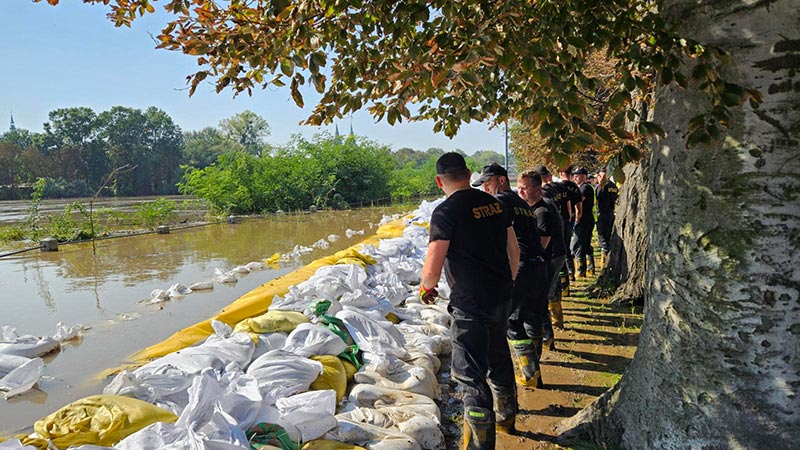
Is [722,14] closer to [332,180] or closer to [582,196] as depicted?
[582,196]

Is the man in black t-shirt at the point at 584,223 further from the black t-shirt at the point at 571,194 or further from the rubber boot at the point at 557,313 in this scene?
the rubber boot at the point at 557,313

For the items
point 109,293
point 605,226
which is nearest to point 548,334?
point 605,226

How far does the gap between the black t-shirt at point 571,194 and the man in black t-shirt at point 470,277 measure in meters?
3.35

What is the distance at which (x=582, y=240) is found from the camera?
639 centimetres

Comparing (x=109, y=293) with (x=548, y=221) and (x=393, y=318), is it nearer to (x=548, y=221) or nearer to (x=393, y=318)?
(x=393, y=318)

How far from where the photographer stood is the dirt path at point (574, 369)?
2682mm

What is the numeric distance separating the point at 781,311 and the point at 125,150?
58759 mm

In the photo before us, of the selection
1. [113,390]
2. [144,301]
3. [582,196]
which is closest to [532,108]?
[113,390]

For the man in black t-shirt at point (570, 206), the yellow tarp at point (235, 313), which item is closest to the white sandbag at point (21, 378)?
the yellow tarp at point (235, 313)

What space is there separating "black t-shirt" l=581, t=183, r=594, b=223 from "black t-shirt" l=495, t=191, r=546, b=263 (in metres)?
3.35

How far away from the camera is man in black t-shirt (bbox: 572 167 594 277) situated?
6.29m

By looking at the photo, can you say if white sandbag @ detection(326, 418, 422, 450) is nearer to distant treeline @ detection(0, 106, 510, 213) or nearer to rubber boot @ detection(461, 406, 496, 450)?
rubber boot @ detection(461, 406, 496, 450)

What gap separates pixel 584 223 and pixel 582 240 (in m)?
0.23

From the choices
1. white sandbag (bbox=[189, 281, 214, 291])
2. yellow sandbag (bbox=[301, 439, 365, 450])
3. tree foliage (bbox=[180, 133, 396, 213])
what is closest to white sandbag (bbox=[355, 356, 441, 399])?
yellow sandbag (bbox=[301, 439, 365, 450])
